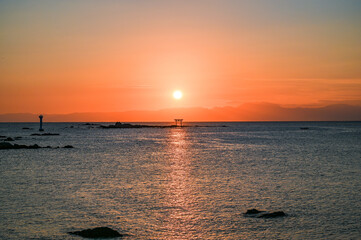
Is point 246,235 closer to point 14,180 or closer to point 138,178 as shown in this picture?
point 138,178

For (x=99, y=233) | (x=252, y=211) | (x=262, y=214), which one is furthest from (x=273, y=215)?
(x=99, y=233)

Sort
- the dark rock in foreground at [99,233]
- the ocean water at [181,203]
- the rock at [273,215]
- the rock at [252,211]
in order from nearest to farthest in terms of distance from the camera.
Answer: the dark rock in foreground at [99,233] < the ocean water at [181,203] < the rock at [273,215] < the rock at [252,211]

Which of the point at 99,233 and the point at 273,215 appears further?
the point at 273,215

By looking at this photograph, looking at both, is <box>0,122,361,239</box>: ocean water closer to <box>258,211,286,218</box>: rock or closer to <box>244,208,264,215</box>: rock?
<box>258,211,286,218</box>: rock

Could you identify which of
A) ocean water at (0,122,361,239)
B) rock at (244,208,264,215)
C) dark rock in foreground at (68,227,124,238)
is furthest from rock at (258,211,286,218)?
dark rock in foreground at (68,227,124,238)

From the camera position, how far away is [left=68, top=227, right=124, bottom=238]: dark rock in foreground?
50.2 feet

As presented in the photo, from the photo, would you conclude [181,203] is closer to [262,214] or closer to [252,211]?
[252,211]

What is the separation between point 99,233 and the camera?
15375mm

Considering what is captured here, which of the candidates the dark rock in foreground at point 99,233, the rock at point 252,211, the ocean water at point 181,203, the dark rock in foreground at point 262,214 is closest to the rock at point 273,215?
the dark rock in foreground at point 262,214

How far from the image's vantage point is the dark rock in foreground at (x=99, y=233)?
50.2 feet

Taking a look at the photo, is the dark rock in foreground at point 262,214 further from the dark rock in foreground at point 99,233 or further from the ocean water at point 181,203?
the dark rock in foreground at point 99,233

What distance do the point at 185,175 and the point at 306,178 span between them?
1071 centimetres

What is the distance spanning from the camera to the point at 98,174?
112 feet

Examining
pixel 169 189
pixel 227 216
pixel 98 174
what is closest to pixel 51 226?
pixel 227 216
